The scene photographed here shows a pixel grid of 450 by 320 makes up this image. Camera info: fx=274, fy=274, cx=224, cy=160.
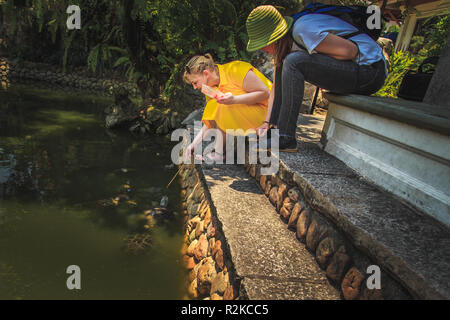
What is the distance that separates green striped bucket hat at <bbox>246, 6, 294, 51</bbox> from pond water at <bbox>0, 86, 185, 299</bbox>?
2.09 metres

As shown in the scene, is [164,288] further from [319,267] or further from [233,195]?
[319,267]

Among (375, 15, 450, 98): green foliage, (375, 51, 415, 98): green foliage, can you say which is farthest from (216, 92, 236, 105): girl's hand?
(375, 51, 415, 98): green foliage

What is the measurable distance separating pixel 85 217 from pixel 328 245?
2.56 meters

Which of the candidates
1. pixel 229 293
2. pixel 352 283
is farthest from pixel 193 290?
pixel 352 283

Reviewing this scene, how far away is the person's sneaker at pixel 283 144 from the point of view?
2447 millimetres

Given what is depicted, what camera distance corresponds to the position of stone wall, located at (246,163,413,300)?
1.27 meters

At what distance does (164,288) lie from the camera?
7.28 ft

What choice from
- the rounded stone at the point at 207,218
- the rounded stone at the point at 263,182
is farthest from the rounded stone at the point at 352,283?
the rounded stone at the point at 207,218

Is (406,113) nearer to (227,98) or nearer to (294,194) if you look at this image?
(294,194)

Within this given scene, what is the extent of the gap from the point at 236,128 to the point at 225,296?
161 cm

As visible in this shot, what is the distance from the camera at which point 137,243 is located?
8.79 ft

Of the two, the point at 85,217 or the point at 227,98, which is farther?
the point at 85,217

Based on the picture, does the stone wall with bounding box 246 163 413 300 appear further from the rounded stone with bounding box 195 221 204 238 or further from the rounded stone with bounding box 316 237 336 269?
the rounded stone with bounding box 195 221 204 238

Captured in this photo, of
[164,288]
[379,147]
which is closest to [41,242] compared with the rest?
[164,288]
